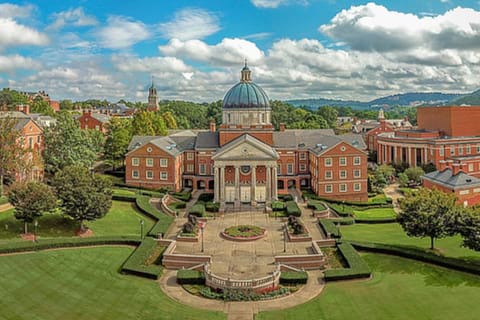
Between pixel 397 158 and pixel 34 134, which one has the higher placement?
pixel 34 134

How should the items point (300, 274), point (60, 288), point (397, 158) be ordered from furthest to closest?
point (397, 158) → point (300, 274) → point (60, 288)

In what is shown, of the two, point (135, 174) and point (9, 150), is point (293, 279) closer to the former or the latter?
point (9, 150)

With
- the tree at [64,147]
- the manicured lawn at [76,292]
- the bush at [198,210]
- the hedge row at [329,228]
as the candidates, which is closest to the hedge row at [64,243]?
the manicured lawn at [76,292]

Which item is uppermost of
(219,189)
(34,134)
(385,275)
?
(34,134)

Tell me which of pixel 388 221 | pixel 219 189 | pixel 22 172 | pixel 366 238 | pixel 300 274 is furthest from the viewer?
pixel 219 189

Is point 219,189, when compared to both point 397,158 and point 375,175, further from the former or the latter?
point 397,158

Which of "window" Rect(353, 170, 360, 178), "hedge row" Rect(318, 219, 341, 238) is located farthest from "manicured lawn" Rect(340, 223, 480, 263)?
"window" Rect(353, 170, 360, 178)

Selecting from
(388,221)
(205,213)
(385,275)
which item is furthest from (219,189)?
(385,275)
